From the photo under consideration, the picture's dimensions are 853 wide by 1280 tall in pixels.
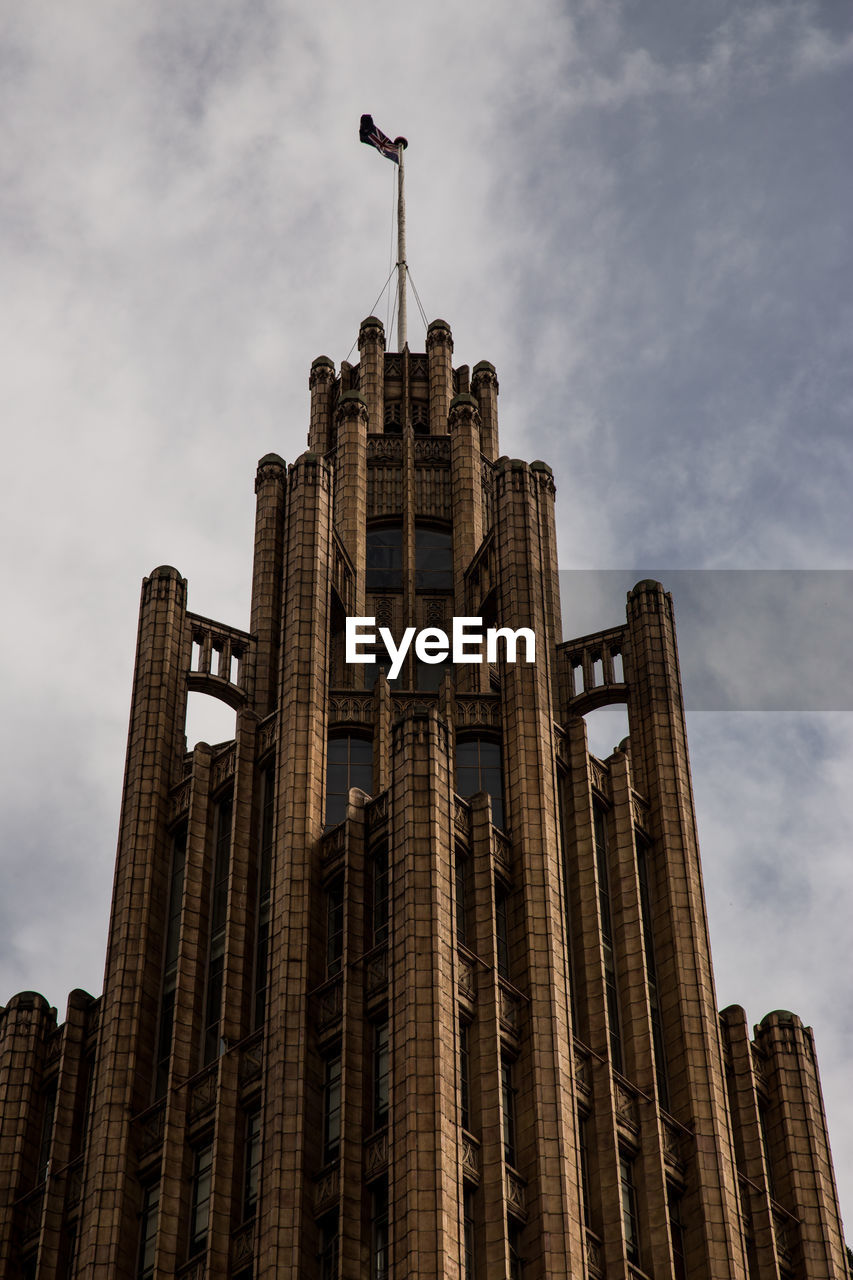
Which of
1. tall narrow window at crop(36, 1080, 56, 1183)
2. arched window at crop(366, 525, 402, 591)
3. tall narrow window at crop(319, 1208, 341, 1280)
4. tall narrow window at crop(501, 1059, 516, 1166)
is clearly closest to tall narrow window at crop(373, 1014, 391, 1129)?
tall narrow window at crop(319, 1208, 341, 1280)

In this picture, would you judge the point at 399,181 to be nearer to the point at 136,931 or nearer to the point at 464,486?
the point at 464,486

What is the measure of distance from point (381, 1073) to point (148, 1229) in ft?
28.3

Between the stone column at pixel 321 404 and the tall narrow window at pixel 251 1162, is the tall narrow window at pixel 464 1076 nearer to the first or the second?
the tall narrow window at pixel 251 1162

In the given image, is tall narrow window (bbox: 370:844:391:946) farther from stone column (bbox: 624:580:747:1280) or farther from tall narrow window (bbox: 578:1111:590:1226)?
stone column (bbox: 624:580:747:1280)

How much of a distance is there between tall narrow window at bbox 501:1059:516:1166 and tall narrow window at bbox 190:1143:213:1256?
28.8 ft

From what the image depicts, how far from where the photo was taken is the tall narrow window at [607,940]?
75688mm

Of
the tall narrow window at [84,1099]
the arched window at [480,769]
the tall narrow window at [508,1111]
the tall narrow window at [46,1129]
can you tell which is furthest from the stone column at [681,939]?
the tall narrow window at [46,1129]

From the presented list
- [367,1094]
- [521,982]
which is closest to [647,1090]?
[521,982]

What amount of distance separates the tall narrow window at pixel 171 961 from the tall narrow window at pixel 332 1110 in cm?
631

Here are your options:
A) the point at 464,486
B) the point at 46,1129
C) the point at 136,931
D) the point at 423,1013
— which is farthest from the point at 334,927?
the point at 464,486

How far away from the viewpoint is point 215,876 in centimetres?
7906

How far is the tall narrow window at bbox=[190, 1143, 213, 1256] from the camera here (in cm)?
6969

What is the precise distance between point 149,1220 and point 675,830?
22.9 m

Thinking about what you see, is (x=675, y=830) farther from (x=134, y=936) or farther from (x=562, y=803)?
(x=134, y=936)
